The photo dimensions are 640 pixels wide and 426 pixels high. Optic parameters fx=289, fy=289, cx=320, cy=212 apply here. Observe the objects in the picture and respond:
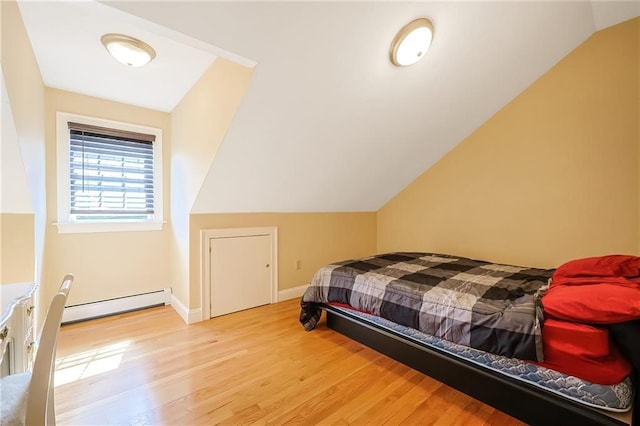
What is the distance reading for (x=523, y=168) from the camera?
313 cm

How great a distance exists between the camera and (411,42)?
2064mm

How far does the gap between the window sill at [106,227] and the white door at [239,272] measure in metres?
0.83

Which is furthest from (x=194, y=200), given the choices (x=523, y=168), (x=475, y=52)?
(x=523, y=168)

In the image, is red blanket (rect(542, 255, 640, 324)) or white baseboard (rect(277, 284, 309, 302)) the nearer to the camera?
red blanket (rect(542, 255, 640, 324))

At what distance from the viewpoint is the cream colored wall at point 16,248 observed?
5.46ft

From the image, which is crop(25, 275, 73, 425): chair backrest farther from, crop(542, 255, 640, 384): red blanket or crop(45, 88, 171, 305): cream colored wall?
crop(45, 88, 171, 305): cream colored wall

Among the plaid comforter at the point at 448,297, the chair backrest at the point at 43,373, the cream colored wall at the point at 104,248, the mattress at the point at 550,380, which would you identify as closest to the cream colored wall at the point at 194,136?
the cream colored wall at the point at 104,248

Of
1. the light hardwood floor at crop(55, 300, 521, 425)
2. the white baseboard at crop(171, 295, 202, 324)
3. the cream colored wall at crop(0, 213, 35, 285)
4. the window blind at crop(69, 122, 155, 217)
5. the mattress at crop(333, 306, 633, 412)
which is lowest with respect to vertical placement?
the light hardwood floor at crop(55, 300, 521, 425)

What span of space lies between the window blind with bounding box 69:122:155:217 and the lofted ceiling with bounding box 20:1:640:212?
0.41 m

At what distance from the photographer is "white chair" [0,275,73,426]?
772mm

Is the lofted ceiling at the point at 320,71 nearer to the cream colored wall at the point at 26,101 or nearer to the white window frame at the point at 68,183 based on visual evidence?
the cream colored wall at the point at 26,101

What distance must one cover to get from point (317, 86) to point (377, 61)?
0.48 m

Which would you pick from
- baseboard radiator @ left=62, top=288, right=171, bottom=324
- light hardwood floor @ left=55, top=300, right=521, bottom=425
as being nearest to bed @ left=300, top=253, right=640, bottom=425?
light hardwood floor @ left=55, top=300, right=521, bottom=425

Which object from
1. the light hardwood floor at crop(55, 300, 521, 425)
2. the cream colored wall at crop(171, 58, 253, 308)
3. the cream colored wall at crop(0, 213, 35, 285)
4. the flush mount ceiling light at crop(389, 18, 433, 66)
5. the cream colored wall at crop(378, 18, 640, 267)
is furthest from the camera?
the cream colored wall at crop(378, 18, 640, 267)
